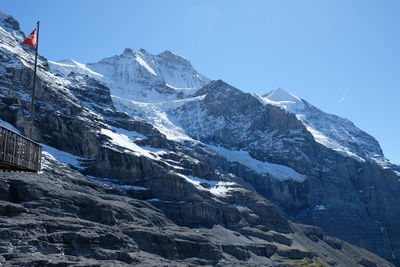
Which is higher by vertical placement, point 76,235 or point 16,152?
point 16,152

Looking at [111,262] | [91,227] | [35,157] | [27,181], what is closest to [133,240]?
[91,227]

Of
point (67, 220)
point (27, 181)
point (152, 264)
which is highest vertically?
point (27, 181)

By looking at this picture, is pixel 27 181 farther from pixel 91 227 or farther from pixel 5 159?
pixel 5 159

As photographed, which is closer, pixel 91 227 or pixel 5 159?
pixel 5 159

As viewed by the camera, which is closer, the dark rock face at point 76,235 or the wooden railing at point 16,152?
the wooden railing at point 16,152

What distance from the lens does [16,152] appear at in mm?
32406

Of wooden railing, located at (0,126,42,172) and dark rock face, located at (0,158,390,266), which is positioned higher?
wooden railing, located at (0,126,42,172)

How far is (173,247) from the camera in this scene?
18775 cm

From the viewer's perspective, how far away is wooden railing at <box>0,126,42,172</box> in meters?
30.7

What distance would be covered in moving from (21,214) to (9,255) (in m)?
31.3

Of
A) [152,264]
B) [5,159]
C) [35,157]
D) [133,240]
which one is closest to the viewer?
[5,159]

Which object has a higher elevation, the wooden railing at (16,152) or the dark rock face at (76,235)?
the wooden railing at (16,152)

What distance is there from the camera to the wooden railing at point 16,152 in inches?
1208

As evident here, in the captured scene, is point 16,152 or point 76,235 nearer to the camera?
point 16,152
